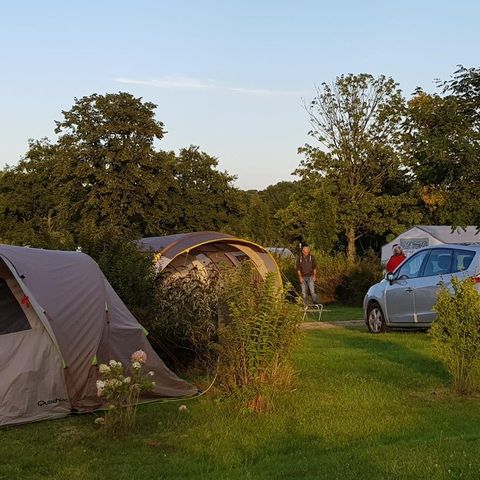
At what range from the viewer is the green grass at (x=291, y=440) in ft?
17.2

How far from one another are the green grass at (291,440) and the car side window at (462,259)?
160 inches

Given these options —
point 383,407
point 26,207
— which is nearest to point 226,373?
point 383,407

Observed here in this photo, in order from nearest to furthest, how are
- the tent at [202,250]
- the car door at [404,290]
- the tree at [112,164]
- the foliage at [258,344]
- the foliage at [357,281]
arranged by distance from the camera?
1. the foliage at [258,344]
2. the car door at [404,290]
3. the tent at [202,250]
4. the foliage at [357,281]
5. the tree at [112,164]

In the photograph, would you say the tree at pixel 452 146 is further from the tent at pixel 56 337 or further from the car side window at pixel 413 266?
the tent at pixel 56 337

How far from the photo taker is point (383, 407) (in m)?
7.39

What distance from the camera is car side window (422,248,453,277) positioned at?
13018 mm

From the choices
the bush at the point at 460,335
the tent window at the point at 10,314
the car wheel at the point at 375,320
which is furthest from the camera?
the car wheel at the point at 375,320

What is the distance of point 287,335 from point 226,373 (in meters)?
0.77

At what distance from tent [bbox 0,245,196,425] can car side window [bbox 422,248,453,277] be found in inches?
252

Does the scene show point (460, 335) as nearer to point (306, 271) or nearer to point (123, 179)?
point (306, 271)

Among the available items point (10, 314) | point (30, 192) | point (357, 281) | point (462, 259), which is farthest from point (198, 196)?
point (10, 314)

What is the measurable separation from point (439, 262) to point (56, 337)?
8.03m

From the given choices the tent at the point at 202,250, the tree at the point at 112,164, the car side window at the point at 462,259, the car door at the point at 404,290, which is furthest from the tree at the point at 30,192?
the car side window at the point at 462,259

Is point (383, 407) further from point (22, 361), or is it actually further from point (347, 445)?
point (22, 361)
